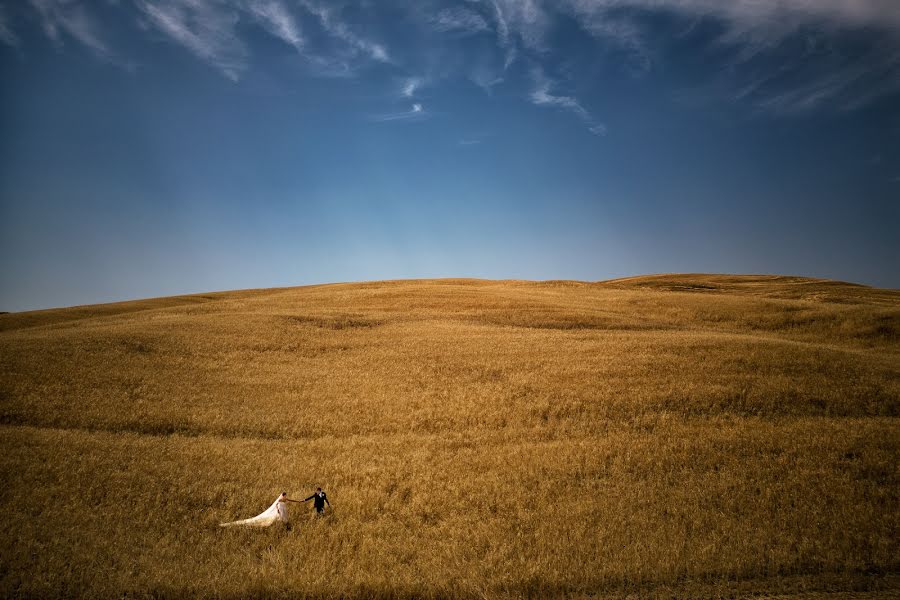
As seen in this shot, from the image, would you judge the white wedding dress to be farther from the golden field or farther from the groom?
the groom

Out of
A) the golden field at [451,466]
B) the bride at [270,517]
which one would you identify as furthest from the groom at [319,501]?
the bride at [270,517]

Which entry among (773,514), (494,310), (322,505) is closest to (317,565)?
(322,505)

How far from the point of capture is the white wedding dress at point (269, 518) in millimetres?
10844

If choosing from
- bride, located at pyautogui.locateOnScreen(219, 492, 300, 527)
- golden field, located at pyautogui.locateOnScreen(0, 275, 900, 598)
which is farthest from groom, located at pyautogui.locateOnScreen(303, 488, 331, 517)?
bride, located at pyautogui.locateOnScreen(219, 492, 300, 527)

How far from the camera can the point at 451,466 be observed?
14.1m

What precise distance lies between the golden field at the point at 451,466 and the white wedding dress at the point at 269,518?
0.30m

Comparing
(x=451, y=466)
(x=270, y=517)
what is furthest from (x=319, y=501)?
(x=451, y=466)

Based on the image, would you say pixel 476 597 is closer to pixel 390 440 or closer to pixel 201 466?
pixel 390 440

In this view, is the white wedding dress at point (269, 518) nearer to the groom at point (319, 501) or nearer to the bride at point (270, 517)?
the bride at point (270, 517)

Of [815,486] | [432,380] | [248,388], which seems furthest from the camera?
[432,380]

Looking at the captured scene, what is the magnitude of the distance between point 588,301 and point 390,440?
36.5 m

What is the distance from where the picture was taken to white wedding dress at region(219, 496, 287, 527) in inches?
427

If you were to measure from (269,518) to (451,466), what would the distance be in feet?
18.0

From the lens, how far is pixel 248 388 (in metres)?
21.3
